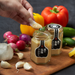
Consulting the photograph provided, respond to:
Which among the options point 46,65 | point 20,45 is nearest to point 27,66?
point 46,65

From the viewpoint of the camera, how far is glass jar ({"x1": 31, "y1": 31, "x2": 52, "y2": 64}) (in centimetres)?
128

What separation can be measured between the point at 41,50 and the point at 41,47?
0.08 feet

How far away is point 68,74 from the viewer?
124cm

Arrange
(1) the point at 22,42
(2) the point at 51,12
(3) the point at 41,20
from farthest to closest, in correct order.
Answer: (2) the point at 51,12 < (3) the point at 41,20 < (1) the point at 22,42

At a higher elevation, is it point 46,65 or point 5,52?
point 5,52

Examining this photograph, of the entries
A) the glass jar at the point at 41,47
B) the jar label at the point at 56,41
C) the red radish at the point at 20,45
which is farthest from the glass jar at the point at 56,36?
the red radish at the point at 20,45

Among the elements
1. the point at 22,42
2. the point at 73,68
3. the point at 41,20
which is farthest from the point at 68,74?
the point at 41,20

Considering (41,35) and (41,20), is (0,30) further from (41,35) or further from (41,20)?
(41,35)

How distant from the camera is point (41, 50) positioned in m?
1.30

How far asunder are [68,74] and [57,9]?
1281 mm

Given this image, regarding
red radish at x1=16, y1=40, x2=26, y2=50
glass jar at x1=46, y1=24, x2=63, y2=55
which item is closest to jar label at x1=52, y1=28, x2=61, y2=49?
glass jar at x1=46, y1=24, x2=63, y2=55

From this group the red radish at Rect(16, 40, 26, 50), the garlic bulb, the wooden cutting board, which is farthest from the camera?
the red radish at Rect(16, 40, 26, 50)

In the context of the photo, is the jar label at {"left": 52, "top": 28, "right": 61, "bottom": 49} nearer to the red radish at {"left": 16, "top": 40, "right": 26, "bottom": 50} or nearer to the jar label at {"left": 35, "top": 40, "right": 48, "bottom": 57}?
the jar label at {"left": 35, "top": 40, "right": 48, "bottom": 57}

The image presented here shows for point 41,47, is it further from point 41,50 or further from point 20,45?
point 20,45
